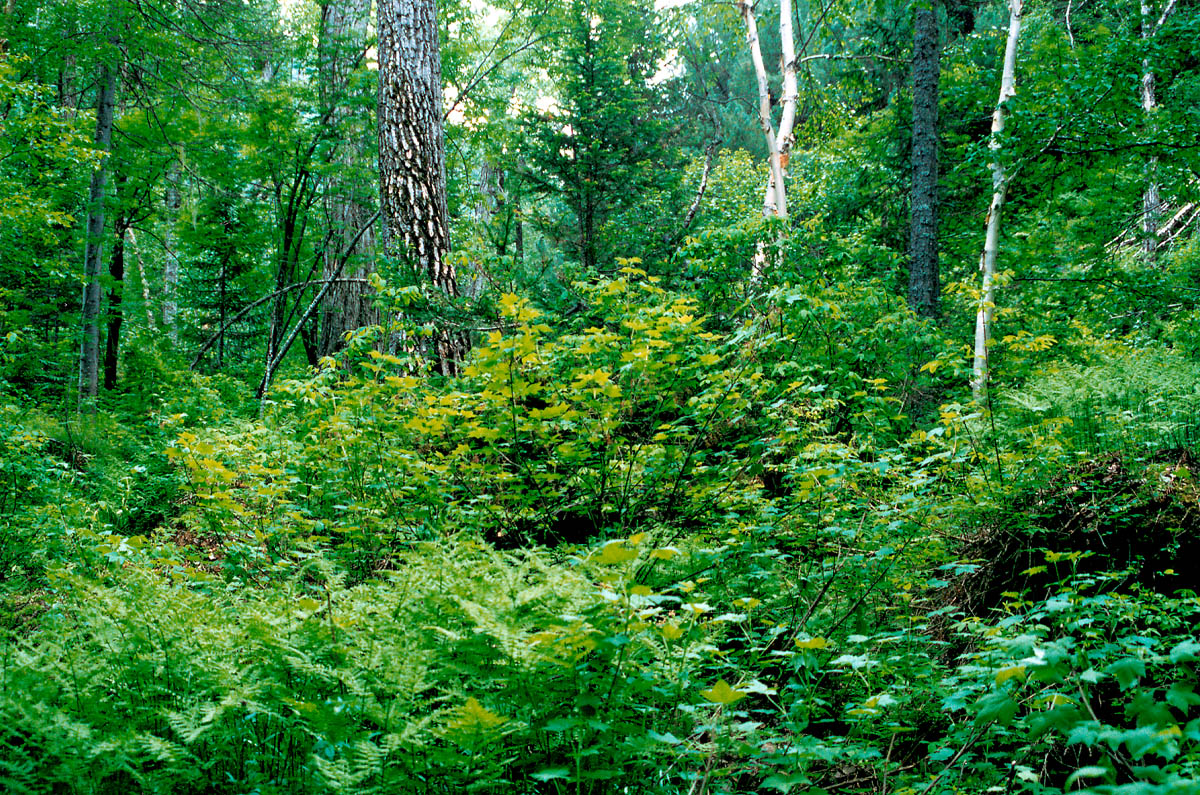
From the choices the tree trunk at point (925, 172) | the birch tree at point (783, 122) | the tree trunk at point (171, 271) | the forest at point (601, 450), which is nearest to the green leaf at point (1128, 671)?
the forest at point (601, 450)

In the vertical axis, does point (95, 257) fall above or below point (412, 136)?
below

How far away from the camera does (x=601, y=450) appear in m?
4.12

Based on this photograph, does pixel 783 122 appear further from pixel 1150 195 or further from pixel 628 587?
pixel 628 587

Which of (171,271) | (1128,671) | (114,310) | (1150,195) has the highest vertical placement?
(171,271)

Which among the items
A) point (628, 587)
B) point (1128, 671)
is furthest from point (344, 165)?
point (1128, 671)

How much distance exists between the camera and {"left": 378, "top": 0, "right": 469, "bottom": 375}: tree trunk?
663cm

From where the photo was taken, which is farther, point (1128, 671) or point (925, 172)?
point (925, 172)

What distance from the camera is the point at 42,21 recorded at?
34.2ft

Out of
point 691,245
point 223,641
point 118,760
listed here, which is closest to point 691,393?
point 691,245

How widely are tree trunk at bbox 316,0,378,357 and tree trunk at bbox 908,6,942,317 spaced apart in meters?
7.42

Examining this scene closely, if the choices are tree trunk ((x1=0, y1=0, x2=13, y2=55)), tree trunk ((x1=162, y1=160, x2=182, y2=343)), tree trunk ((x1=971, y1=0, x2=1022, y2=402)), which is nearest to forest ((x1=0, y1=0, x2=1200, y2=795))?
tree trunk ((x1=971, y1=0, x2=1022, y2=402))

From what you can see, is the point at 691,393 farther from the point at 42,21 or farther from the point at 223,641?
the point at 42,21

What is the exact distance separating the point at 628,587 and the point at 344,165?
935 cm

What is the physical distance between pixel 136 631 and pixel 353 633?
2.49ft
